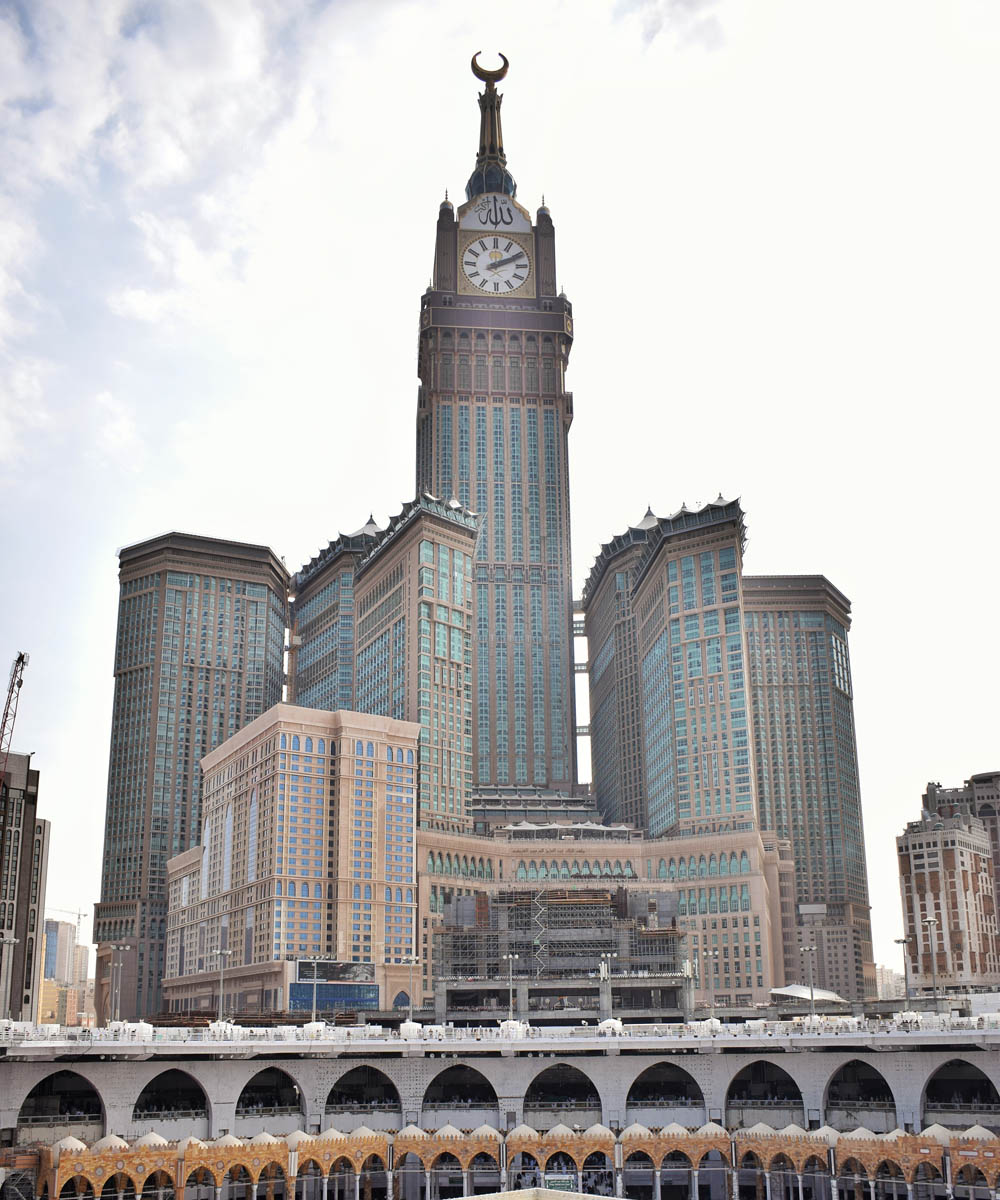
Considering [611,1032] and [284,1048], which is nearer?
[284,1048]

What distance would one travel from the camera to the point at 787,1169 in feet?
409

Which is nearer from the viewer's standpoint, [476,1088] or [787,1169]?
[787,1169]

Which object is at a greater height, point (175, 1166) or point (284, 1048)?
point (284, 1048)

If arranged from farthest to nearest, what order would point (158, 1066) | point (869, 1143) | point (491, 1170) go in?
point (491, 1170) → point (158, 1066) → point (869, 1143)

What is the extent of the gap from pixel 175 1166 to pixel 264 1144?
833 centimetres

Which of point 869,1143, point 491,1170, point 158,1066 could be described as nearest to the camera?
point 869,1143

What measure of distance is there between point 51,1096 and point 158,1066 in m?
10.1

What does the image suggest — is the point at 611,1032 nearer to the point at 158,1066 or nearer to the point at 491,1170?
the point at 491,1170

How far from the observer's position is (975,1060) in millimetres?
119312

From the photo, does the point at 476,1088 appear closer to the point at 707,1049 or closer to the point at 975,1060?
the point at 707,1049

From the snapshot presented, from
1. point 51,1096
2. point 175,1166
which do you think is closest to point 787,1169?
point 175,1166

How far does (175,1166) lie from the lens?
117m

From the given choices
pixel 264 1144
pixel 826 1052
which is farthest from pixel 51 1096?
pixel 826 1052

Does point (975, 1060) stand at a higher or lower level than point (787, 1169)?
higher
